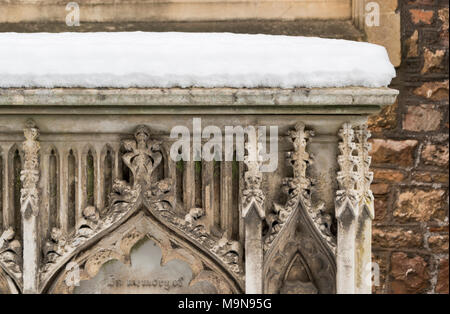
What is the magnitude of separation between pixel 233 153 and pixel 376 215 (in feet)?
4.18

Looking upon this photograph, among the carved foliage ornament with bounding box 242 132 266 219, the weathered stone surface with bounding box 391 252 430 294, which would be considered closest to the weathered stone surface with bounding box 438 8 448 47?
the weathered stone surface with bounding box 391 252 430 294

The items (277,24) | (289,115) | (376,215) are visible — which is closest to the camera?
(289,115)

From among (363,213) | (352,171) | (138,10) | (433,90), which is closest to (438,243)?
(433,90)

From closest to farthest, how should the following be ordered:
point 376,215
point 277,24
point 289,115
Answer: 1. point 289,115
2. point 277,24
3. point 376,215

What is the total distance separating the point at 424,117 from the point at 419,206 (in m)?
0.49

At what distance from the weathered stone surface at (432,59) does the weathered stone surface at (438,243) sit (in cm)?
91

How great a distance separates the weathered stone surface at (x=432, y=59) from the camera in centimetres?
310

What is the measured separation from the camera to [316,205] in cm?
217

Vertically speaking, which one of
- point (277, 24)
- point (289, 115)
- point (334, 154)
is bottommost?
point (334, 154)

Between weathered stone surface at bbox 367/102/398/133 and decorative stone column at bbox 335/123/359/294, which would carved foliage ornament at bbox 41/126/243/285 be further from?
weathered stone surface at bbox 367/102/398/133

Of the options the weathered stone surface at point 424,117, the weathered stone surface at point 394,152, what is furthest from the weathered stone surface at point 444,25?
the weathered stone surface at point 394,152

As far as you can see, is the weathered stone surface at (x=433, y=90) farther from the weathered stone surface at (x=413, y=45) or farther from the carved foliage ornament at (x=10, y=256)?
the carved foliage ornament at (x=10, y=256)

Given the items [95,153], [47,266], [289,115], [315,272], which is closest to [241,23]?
[289,115]

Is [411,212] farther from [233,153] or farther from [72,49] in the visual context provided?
[72,49]
